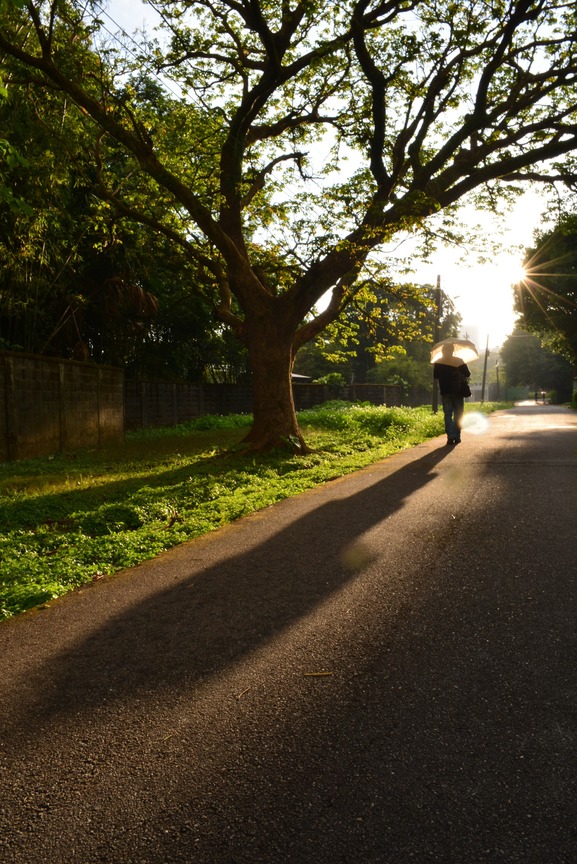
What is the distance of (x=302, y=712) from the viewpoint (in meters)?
2.62

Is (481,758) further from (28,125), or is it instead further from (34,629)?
Result: (28,125)

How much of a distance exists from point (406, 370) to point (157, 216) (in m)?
38.9

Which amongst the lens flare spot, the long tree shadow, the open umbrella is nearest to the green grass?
the long tree shadow

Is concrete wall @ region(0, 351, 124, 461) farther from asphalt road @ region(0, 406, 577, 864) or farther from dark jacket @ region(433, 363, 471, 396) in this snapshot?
asphalt road @ region(0, 406, 577, 864)

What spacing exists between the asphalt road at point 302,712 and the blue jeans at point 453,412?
27.5 ft

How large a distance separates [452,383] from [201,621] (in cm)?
1042

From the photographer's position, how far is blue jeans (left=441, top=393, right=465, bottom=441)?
43.8 ft

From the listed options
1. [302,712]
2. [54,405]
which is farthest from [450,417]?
[302,712]

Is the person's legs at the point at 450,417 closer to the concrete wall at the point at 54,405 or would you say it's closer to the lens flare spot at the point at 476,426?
the lens flare spot at the point at 476,426

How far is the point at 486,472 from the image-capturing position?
937 centimetres

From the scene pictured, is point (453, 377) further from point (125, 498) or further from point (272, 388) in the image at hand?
→ point (125, 498)

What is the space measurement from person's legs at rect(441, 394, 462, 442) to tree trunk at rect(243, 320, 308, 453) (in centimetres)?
322

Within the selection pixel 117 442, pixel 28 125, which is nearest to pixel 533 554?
pixel 28 125

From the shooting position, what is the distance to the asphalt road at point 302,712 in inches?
75.8
